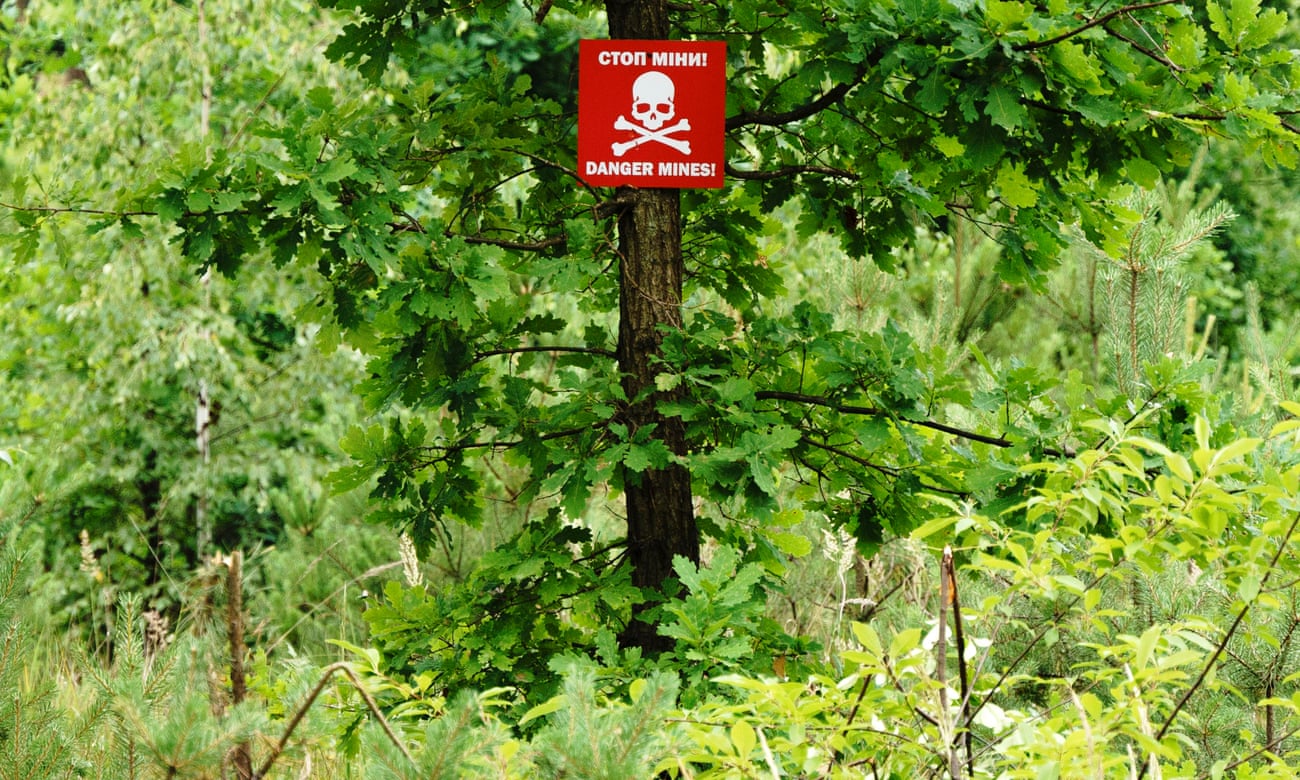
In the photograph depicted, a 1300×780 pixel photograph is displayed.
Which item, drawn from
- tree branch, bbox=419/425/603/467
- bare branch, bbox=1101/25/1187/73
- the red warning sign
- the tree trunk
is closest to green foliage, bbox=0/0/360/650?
tree branch, bbox=419/425/603/467

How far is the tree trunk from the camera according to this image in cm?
264

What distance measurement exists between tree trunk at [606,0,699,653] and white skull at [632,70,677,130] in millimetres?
144

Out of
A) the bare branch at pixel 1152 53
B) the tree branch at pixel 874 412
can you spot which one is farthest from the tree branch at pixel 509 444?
the bare branch at pixel 1152 53

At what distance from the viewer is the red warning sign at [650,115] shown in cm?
262

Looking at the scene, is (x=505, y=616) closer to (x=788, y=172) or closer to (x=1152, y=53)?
(x=788, y=172)

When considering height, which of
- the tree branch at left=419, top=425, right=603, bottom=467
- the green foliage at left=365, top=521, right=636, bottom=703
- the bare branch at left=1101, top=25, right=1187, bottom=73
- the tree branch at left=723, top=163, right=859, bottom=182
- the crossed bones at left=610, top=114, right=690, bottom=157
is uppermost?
the bare branch at left=1101, top=25, right=1187, bottom=73

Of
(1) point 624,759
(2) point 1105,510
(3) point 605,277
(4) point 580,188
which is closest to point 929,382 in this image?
(2) point 1105,510

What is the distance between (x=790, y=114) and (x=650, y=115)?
34cm

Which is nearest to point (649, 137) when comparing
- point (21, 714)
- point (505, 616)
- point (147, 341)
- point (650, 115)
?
point (650, 115)

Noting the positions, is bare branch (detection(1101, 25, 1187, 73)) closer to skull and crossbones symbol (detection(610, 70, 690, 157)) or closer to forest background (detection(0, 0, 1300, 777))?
forest background (detection(0, 0, 1300, 777))

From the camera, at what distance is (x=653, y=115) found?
265 cm

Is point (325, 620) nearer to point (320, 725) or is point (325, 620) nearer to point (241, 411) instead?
point (241, 411)

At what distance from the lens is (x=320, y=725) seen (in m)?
1.57

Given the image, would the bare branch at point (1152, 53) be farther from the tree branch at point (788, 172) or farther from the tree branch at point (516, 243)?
the tree branch at point (516, 243)
